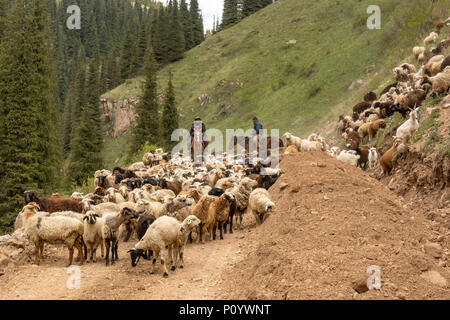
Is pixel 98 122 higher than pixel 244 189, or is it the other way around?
pixel 98 122

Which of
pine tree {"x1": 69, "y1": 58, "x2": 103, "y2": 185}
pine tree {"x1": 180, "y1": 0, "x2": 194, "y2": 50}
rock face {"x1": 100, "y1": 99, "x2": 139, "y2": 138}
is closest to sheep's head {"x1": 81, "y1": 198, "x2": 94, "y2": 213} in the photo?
pine tree {"x1": 69, "y1": 58, "x2": 103, "y2": 185}

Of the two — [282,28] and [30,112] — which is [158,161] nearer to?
[30,112]

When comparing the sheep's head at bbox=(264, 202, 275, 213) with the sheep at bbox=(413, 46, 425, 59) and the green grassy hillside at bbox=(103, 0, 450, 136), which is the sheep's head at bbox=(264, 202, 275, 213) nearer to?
the sheep at bbox=(413, 46, 425, 59)

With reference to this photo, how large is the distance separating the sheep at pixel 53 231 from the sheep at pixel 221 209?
12.0 feet

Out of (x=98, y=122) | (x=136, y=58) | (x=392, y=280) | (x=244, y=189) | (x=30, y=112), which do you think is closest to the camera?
(x=392, y=280)

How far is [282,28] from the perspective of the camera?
67125 millimetres

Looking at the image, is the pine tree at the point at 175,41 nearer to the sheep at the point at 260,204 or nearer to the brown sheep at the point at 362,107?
the brown sheep at the point at 362,107

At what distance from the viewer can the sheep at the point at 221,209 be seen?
1141cm

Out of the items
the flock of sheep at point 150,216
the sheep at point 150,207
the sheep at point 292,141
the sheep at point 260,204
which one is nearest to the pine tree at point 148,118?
the sheep at point 292,141

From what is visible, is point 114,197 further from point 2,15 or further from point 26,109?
point 2,15

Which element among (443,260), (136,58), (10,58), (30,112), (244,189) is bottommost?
(443,260)

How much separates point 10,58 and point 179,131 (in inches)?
897

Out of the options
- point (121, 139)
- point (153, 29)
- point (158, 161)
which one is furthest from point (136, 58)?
point (158, 161)

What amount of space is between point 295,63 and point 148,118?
22.2m
